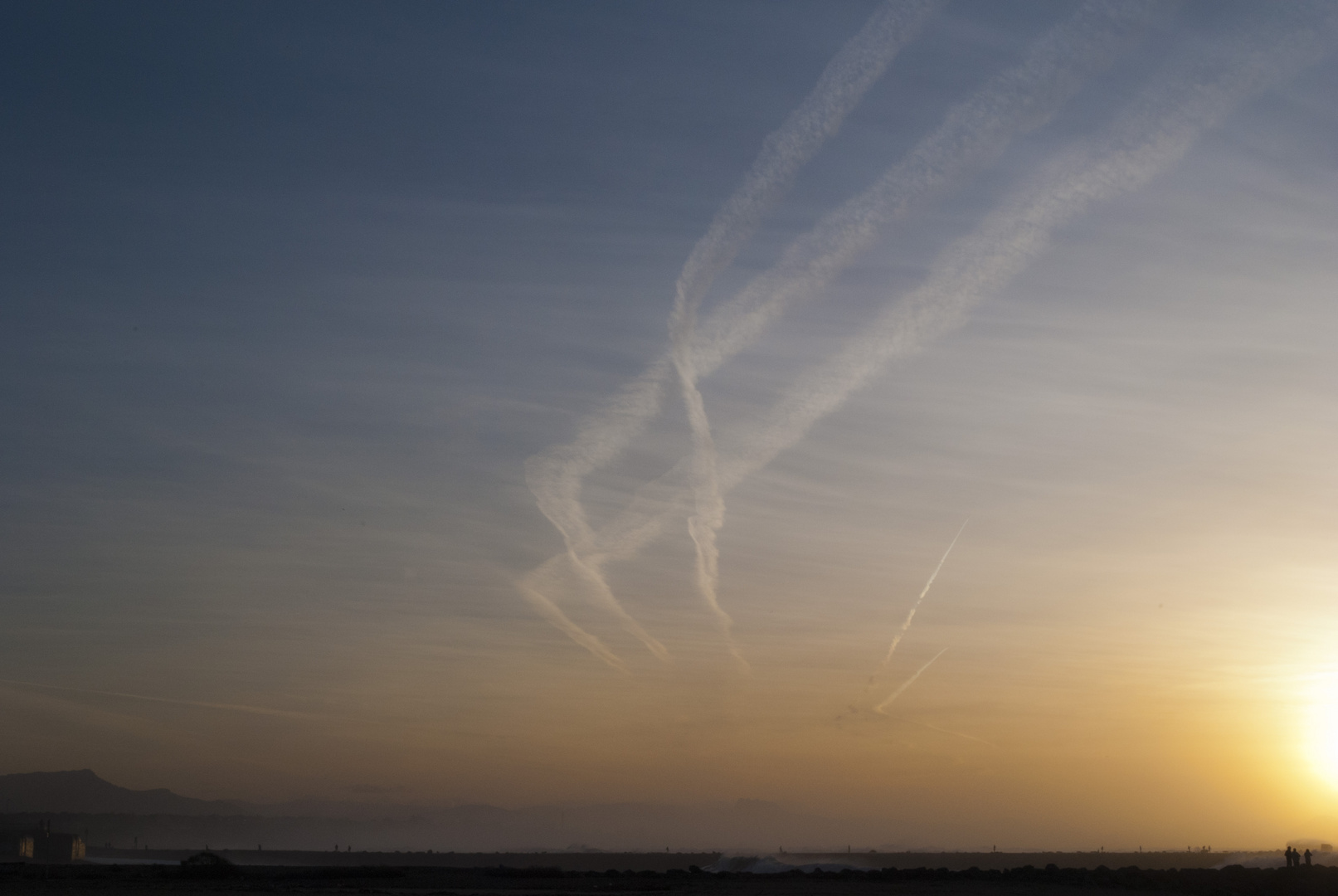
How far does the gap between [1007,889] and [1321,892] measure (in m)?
20.2

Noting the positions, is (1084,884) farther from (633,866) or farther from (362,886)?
(633,866)

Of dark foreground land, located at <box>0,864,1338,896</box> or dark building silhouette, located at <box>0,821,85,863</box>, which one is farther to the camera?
dark building silhouette, located at <box>0,821,85,863</box>

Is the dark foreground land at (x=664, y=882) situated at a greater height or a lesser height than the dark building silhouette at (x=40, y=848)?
greater

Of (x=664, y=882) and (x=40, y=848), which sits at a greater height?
(x=664, y=882)

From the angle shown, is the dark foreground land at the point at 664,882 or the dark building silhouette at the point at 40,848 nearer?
the dark foreground land at the point at 664,882

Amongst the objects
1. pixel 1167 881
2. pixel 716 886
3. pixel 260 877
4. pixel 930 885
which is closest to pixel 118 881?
pixel 260 877

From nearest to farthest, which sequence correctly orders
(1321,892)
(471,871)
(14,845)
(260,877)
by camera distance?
(1321,892) → (260,877) → (471,871) → (14,845)

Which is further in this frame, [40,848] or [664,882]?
[40,848]

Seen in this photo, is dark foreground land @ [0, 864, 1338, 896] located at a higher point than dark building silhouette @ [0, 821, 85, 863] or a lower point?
higher

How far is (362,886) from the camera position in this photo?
67938 mm

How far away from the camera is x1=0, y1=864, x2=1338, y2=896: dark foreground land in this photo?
62625 millimetres

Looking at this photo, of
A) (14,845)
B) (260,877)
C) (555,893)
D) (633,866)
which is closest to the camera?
(555,893)

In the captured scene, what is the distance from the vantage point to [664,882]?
7306 centimetres

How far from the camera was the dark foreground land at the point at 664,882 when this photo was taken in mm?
62625
